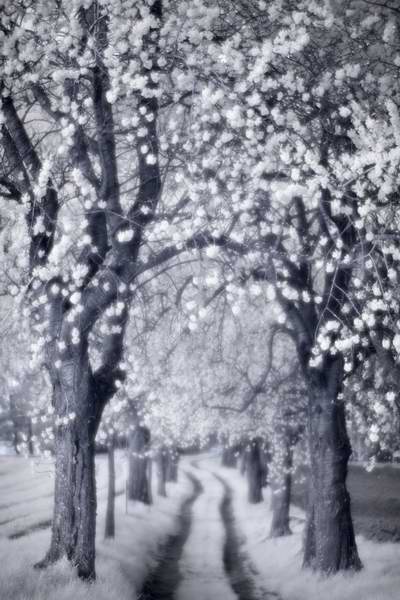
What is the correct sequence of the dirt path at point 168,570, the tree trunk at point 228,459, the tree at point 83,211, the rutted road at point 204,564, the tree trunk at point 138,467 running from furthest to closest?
the tree trunk at point 228,459 < the tree trunk at point 138,467 < the rutted road at point 204,564 < the dirt path at point 168,570 < the tree at point 83,211

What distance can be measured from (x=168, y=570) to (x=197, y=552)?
3.95 metres

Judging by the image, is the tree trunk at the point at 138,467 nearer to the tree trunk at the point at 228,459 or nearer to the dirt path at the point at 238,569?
the dirt path at the point at 238,569

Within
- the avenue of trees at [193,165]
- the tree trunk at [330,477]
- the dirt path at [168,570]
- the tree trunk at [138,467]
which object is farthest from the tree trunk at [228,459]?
the avenue of trees at [193,165]

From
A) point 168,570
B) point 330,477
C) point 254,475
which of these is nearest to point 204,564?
point 168,570

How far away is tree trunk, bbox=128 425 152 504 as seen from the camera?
25595 millimetres

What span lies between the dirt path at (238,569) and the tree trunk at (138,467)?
171 inches

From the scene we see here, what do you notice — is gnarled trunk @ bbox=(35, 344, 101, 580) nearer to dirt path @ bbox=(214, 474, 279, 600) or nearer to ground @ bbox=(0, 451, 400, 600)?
ground @ bbox=(0, 451, 400, 600)

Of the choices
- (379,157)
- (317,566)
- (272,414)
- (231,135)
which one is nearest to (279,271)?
(231,135)

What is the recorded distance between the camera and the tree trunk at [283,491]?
71.1ft

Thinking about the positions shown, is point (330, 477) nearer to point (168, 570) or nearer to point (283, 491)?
point (168, 570)

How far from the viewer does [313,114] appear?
9312mm

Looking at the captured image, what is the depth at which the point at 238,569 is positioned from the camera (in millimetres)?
17172

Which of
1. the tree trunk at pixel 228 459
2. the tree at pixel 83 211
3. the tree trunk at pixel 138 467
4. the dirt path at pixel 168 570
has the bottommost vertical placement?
the tree trunk at pixel 228 459

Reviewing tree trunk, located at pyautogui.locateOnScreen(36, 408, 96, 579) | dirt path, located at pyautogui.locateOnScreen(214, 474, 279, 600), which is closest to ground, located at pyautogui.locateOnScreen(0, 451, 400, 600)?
dirt path, located at pyautogui.locateOnScreen(214, 474, 279, 600)
